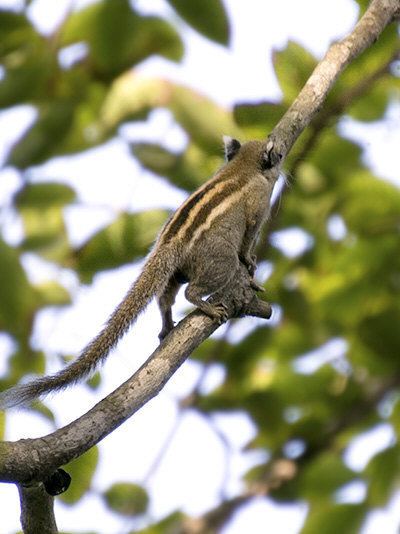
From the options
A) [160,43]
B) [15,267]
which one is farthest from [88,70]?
[15,267]

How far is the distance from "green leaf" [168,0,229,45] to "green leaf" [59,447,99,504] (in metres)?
2.42

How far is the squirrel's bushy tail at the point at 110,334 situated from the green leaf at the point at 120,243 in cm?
30

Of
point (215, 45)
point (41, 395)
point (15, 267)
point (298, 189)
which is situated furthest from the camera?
point (298, 189)

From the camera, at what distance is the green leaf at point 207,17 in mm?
5203

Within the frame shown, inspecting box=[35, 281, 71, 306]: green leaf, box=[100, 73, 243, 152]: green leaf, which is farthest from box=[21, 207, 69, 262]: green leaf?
box=[100, 73, 243, 152]: green leaf

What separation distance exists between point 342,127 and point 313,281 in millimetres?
1479

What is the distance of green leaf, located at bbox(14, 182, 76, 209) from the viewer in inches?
248

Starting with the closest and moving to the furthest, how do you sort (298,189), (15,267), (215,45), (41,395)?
(41,395)
(215,45)
(15,267)
(298,189)

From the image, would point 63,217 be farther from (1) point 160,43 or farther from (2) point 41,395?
(2) point 41,395

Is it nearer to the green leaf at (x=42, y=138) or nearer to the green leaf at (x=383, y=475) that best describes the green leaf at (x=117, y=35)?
the green leaf at (x=42, y=138)

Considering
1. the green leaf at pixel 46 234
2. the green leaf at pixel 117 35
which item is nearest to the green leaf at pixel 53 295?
the green leaf at pixel 46 234

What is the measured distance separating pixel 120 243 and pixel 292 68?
137 cm

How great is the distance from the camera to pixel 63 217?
7.10 m

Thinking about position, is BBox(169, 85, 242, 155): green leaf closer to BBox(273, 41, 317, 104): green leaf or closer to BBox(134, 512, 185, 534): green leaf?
BBox(273, 41, 317, 104): green leaf
